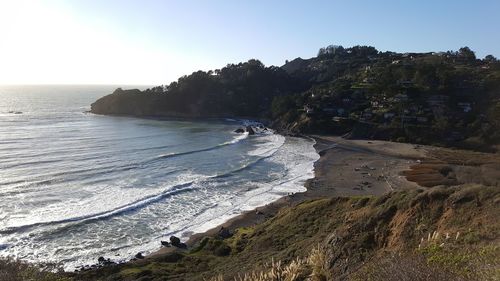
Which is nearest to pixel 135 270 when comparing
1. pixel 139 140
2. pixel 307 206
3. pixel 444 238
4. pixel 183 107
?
pixel 307 206

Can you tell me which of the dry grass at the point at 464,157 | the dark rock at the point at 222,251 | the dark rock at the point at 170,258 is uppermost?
the dry grass at the point at 464,157

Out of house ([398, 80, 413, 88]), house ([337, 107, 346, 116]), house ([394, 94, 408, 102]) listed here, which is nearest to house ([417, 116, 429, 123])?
house ([394, 94, 408, 102])

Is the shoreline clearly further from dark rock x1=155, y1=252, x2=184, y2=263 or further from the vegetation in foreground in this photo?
the vegetation in foreground

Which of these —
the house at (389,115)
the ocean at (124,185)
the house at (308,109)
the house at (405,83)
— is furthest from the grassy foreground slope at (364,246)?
the house at (405,83)

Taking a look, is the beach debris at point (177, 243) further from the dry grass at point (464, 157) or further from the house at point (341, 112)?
the house at point (341, 112)

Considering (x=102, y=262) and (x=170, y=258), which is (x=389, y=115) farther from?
(x=102, y=262)

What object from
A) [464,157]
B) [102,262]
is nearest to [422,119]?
[464,157]
